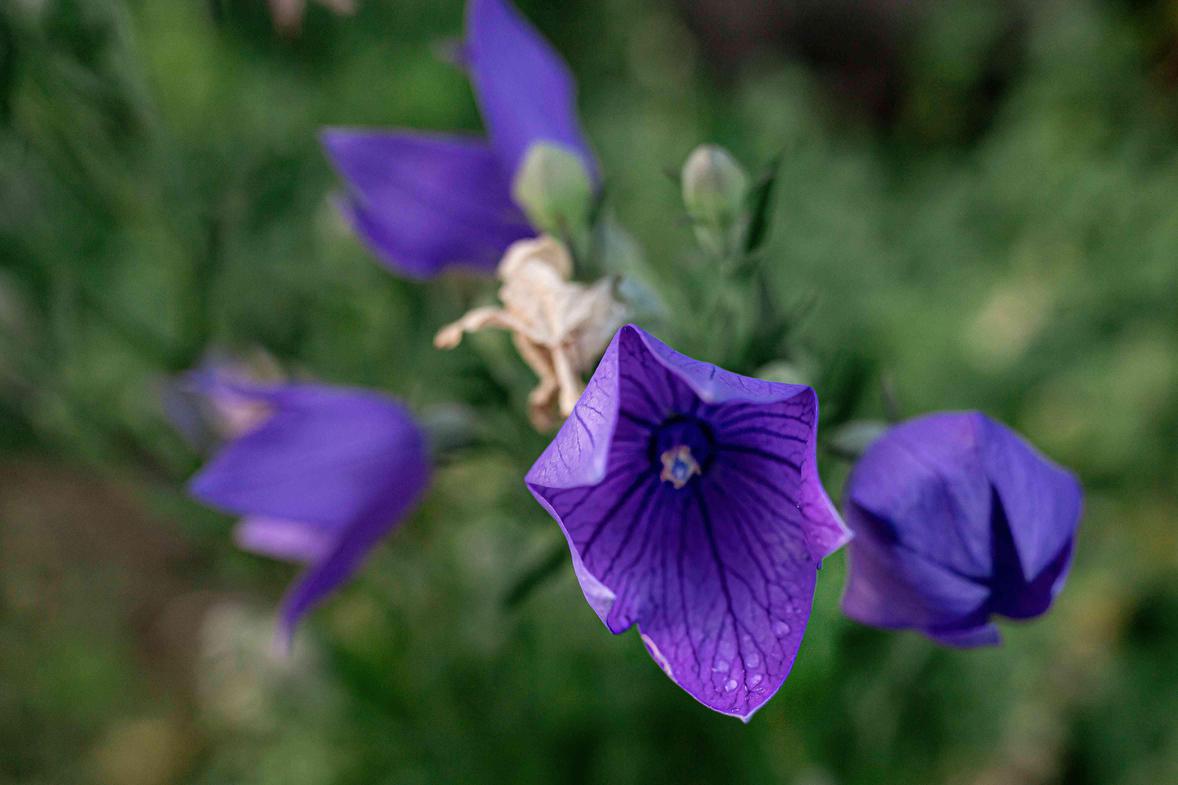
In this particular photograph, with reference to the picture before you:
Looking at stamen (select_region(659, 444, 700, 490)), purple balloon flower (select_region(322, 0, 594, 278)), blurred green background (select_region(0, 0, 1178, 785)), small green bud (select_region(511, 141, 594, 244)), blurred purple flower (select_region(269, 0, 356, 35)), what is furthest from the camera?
blurred green background (select_region(0, 0, 1178, 785))

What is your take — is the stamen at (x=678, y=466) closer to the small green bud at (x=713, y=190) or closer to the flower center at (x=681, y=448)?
the flower center at (x=681, y=448)

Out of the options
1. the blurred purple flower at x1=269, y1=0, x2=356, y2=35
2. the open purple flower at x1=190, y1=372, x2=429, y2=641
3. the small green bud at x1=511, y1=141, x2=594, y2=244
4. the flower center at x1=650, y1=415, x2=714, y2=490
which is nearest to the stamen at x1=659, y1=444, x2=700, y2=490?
the flower center at x1=650, y1=415, x2=714, y2=490

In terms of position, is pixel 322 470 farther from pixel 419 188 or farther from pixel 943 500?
pixel 943 500

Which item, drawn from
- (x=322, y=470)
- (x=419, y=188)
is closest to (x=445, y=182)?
(x=419, y=188)

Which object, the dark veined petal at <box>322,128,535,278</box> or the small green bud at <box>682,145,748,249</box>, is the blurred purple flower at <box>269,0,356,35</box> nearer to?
the dark veined petal at <box>322,128,535,278</box>

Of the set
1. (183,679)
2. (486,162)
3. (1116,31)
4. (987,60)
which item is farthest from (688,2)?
(486,162)

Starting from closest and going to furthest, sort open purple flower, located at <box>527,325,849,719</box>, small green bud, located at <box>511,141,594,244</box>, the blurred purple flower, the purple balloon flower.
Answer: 1. open purple flower, located at <box>527,325,849,719</box>
2. small green bud, located at <box>511,141,594,244</box>
3. the purple balloon flower
4. the blurred purple flower
